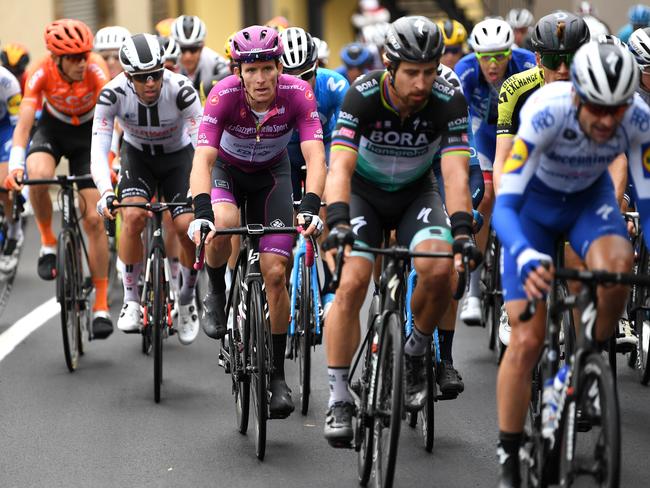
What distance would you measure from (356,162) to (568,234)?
46.2 inches

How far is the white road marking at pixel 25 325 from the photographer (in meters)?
9.95

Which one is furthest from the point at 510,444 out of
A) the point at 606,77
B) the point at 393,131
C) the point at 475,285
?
the point at 475,285

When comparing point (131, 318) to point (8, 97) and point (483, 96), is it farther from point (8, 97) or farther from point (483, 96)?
point (483, 96)

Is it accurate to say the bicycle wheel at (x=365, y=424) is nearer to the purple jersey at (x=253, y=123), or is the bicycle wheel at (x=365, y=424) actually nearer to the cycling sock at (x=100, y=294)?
the purple jersey at (x=253, y=123)

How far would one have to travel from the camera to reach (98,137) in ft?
28.8

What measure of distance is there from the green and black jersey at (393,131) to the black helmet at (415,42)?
0.74 ft

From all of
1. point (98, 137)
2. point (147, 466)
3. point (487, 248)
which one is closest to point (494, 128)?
point (487, 248)

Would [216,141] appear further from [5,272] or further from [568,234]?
[5,272]

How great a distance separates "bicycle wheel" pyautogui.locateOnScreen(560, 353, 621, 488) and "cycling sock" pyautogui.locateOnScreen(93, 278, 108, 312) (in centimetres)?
494

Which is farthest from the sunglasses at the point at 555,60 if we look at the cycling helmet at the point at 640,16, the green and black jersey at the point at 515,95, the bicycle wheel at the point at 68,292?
the cycling helmet at the point at 640,16

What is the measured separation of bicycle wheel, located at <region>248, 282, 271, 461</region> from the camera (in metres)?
6.70

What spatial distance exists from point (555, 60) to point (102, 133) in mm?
3122

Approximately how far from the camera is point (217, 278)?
7746 mm

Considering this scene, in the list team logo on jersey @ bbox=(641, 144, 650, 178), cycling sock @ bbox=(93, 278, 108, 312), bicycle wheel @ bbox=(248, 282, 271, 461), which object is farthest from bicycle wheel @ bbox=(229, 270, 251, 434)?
team logo on jersey @ bbox=(641, 144, 650, 178)
